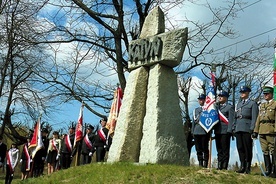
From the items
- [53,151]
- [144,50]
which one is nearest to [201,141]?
[144,50]

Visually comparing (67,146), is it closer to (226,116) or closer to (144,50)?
(144,50)

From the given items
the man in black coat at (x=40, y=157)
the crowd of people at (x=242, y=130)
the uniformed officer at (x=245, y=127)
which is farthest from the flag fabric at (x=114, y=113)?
the uniformed officer at (x=245, y=127)

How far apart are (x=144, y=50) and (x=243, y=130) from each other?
2.91m

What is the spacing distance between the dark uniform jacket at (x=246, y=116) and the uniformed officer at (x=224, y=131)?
30cm

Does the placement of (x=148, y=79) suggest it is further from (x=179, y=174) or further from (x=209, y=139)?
(x=179, y=174)

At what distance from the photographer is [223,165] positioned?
31.6ft

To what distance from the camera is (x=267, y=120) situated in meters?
8.73

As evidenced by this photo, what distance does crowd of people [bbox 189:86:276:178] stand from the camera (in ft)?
28.8

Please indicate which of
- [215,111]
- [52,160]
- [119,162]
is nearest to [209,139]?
[215,111]

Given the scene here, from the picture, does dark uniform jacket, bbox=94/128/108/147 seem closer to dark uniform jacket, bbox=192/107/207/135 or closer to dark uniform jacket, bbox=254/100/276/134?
dark uniform jacket, bbox=192/107/207/135

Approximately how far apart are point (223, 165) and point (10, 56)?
11401 mm

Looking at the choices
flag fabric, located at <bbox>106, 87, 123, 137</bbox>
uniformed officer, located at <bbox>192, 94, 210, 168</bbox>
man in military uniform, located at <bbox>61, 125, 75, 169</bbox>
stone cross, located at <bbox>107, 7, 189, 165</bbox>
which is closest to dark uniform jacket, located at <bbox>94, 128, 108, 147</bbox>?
flag fabric, located at <bbox>106, 87, 123, 137</bbox>

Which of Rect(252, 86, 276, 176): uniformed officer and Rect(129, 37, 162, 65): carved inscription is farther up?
Rect(129, 37, 162, 65): carved inscription

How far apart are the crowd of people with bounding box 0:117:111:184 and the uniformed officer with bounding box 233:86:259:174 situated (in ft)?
17.8
